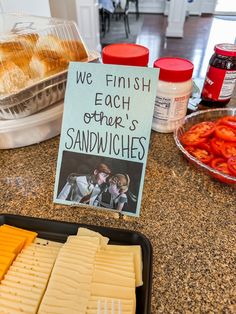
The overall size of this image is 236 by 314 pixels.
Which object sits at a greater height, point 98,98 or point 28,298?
point 98,98

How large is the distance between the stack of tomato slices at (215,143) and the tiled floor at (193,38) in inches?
97.2

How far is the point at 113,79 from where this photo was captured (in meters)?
0.44

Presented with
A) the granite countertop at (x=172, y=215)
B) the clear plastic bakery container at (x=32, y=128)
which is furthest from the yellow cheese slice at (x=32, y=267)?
the clear plastic bakery container at (x=32, y=128)

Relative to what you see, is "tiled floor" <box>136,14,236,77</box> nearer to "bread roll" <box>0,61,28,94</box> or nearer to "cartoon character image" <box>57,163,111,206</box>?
"bread roll" <box>0,61,28,94</box>

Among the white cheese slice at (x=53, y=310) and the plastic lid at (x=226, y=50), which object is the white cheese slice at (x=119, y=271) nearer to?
the white cheese slice at (x=53, y=310)

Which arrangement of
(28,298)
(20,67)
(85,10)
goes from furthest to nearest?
(85,10) → (20,67) → (28,298)

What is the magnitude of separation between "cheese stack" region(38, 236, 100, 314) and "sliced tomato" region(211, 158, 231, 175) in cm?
31

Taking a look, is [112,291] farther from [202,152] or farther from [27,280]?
[202,152]

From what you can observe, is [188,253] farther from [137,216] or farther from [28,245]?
[28,245]

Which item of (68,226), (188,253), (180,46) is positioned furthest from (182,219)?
(180,46)

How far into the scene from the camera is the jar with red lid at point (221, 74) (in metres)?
0.63

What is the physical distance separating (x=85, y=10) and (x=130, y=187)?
2.65 metres

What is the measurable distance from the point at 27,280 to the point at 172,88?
47 centimetres

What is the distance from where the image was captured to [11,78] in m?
0.53
